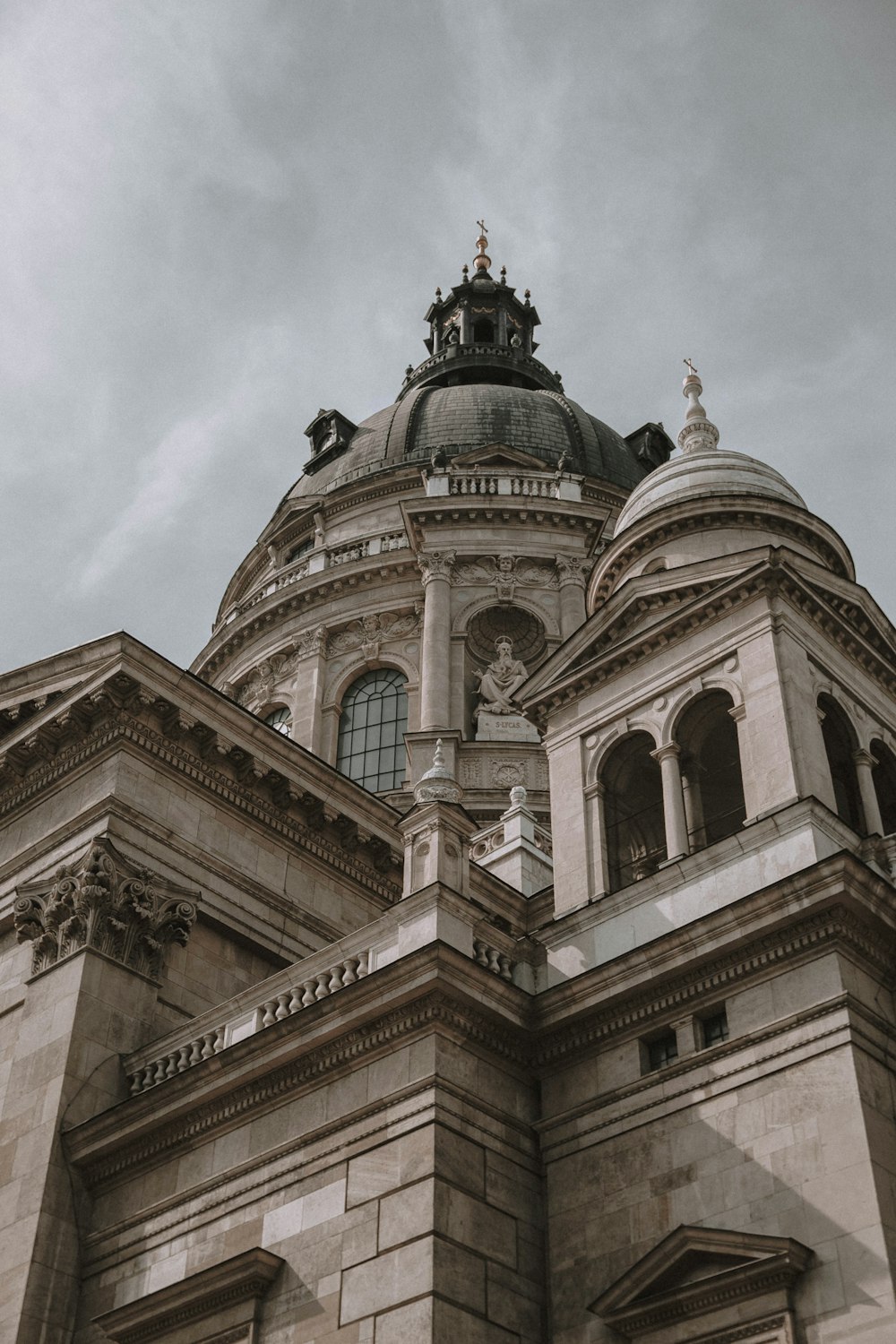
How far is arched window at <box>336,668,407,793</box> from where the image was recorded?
46312 mm

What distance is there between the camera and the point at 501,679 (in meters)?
47.0

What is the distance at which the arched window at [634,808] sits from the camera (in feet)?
77.8

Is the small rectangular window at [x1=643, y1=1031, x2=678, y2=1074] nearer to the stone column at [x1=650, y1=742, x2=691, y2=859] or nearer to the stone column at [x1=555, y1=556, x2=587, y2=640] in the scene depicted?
the stone column at [x1=650, y1=742, x2=691, y2=859]

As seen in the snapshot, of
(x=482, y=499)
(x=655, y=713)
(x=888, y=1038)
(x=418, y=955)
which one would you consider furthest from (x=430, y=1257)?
(x=482, y=499)

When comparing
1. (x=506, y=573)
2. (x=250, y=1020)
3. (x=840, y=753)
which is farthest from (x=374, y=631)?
(x=250, y=1020)

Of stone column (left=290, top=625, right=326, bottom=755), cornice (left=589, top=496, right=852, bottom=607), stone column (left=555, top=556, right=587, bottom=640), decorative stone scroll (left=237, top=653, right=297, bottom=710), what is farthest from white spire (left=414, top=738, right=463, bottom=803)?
decorative stone scroll (left=237, top=653, right=297, bottom=710)

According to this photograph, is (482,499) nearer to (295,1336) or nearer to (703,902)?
(703,902)

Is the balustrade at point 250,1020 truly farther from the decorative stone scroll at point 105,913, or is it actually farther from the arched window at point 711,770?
the arched window at point 711,770

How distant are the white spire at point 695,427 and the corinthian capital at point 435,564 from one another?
15.5 m

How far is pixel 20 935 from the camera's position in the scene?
24.6 metres

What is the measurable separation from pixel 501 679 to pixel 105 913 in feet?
79.5

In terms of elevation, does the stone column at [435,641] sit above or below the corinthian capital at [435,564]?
below

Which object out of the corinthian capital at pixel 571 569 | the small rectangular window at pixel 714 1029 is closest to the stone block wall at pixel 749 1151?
the small rectangular window at pixel 714 1029

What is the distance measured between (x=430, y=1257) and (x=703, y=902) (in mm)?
5635
